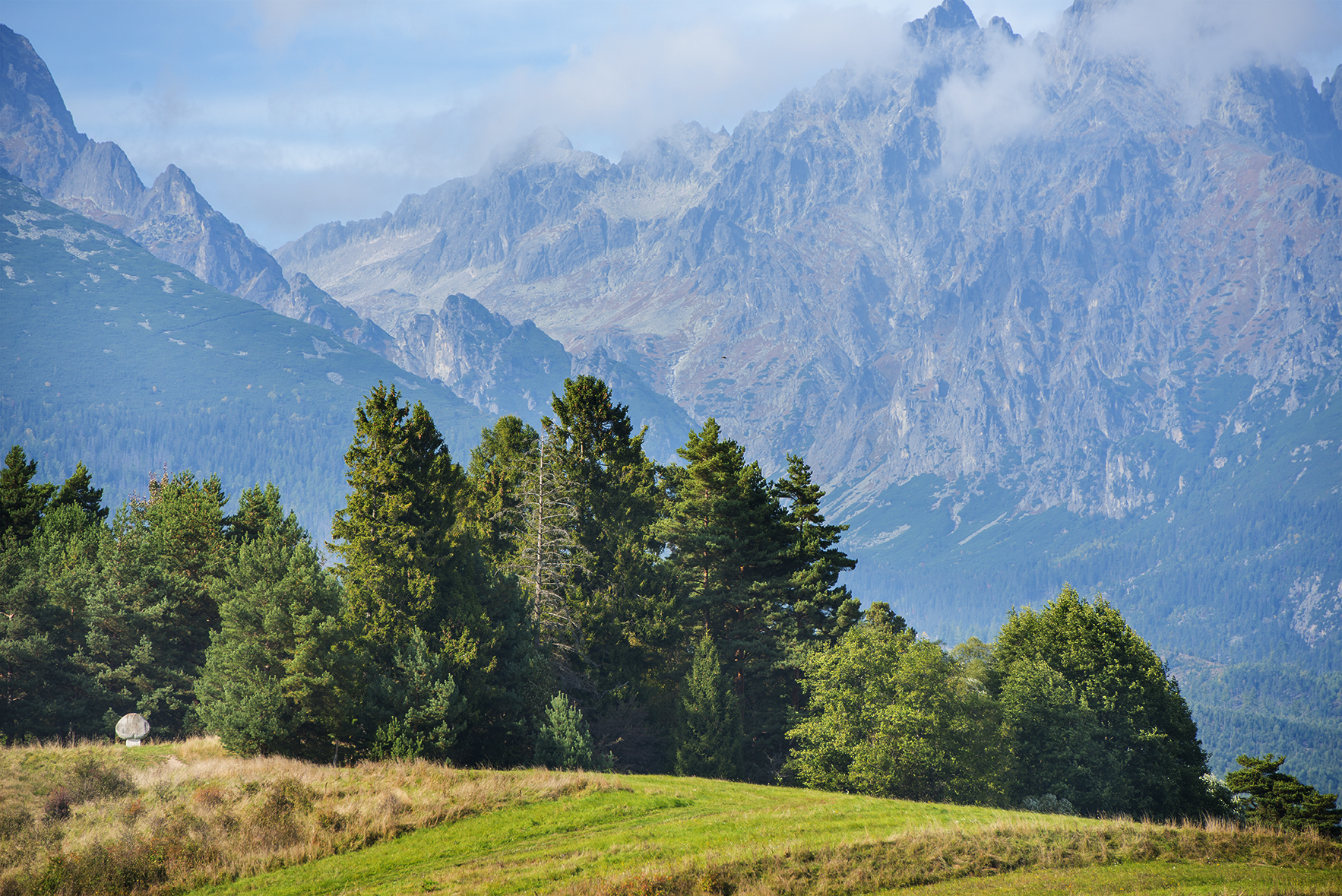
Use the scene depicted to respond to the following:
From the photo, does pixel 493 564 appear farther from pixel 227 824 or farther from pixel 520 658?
pixel 227 824

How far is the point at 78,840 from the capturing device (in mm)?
25047

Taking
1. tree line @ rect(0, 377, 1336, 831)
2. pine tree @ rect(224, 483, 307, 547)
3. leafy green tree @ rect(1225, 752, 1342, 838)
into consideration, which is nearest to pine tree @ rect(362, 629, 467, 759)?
tree line @ rect(0, 377, 1336, 831)

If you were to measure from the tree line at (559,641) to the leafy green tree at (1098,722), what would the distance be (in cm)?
17

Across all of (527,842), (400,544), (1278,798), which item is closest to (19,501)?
(400,544)

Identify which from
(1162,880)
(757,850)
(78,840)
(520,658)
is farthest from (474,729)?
(1162,880)

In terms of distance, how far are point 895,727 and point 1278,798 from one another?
20.9m

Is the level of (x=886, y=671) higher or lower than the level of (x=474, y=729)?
higher

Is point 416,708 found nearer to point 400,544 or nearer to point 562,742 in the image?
point 562,742

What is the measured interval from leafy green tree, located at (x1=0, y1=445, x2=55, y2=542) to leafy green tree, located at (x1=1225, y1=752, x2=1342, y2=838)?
83.3 metres

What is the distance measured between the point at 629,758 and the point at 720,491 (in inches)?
728

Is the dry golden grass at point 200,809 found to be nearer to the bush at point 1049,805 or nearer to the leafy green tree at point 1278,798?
the bush at point 1049,805

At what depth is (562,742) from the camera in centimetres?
4428

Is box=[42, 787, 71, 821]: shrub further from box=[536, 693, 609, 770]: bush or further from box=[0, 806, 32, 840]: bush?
box=[536, 693, 609, 770]: bush

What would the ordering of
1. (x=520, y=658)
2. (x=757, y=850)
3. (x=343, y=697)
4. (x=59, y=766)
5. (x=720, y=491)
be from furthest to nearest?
(x=720, y=491) < (x=520, y=658) < (x=343, y=697) < (x=59, y=766) < (x=757, y=850)
